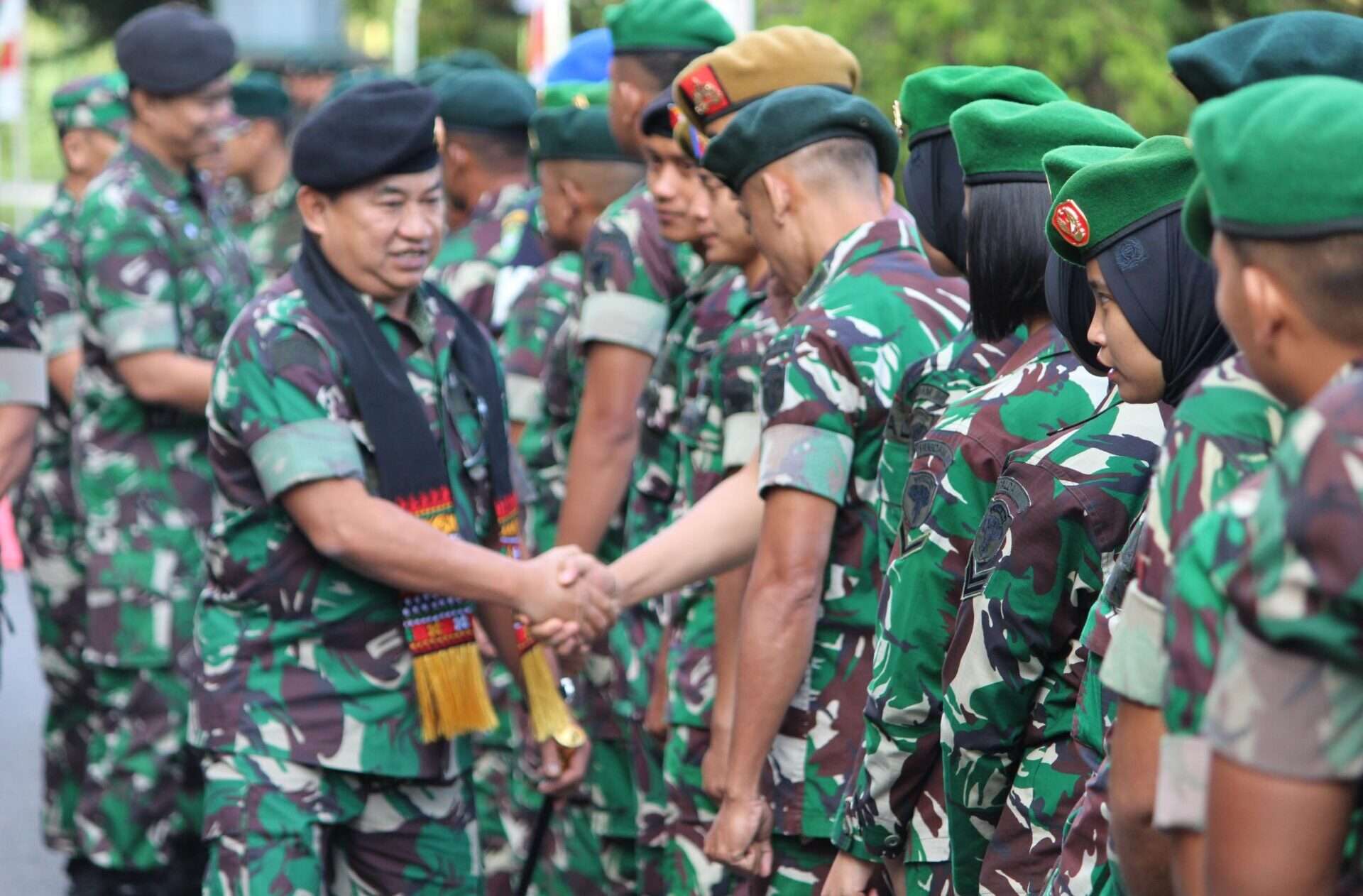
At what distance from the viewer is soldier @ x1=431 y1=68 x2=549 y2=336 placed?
6.73 meters

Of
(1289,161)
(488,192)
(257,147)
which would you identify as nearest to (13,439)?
(488,192)

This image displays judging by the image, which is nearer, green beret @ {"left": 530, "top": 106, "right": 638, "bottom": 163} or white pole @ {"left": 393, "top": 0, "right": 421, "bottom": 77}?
green beret @ {"left": 530, "top": 106, "right": 638, "bottom": 163}

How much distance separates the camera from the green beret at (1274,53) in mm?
2650

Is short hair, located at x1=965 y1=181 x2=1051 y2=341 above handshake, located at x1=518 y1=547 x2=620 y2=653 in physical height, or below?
above

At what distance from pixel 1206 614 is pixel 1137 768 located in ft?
0.99

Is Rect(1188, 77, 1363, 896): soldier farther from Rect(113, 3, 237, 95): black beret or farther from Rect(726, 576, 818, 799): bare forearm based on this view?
Rect(113, 3, 237, 95): black beret

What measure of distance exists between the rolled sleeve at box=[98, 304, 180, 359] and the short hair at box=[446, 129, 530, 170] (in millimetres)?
1467

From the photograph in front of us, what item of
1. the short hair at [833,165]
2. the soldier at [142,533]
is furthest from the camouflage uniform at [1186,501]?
the soldier at [142,533]

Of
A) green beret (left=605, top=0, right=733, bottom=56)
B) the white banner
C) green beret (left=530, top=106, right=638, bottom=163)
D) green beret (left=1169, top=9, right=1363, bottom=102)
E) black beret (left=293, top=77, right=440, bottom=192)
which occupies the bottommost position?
the white banner

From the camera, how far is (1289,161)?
1.78 metres

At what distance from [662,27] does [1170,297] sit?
3.44 meters

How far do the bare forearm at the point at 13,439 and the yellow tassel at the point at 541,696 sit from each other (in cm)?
151

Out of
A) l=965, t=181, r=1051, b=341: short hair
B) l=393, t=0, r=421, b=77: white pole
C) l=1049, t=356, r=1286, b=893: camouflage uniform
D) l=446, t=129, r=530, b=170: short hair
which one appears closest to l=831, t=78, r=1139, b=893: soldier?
l=965, t=181, r=1051, b=341: short hair

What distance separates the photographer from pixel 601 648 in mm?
5398
